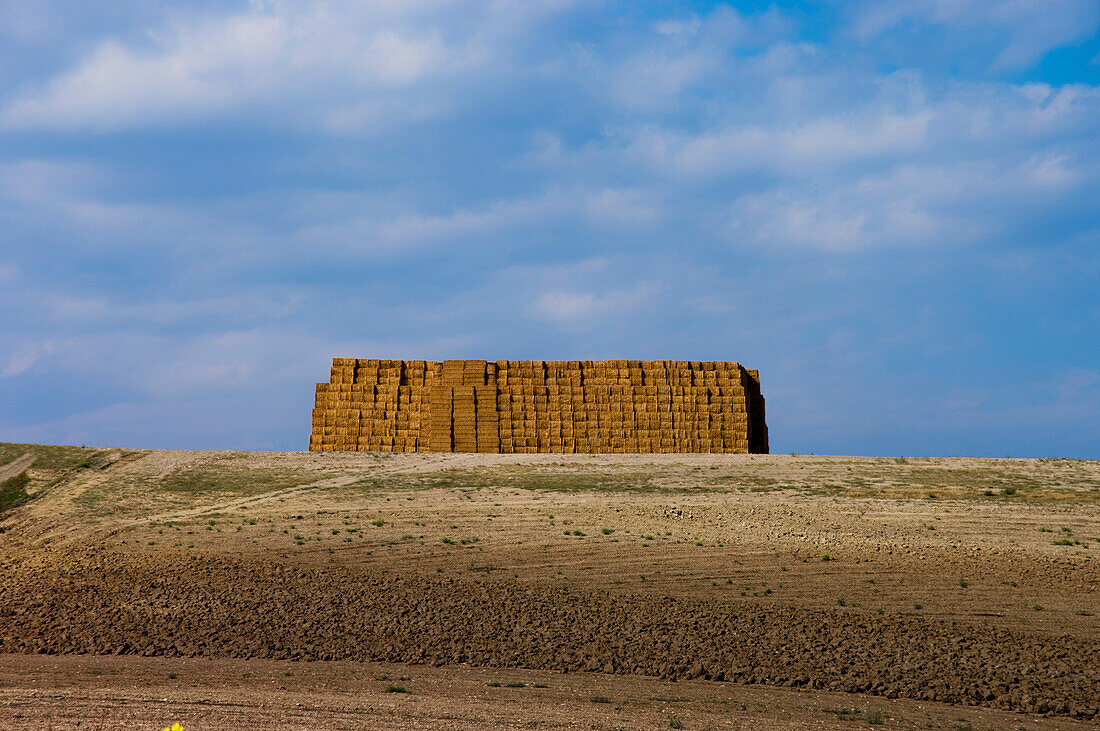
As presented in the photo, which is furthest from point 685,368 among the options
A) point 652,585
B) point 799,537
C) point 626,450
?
point 652,585

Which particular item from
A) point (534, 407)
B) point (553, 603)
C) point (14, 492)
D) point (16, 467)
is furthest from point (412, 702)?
point (534, 407)

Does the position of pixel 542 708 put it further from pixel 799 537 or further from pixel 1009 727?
pixel 799 537

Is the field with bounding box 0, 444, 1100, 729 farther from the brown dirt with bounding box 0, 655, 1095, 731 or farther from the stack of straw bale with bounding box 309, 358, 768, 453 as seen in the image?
the stack of straw bale with bounding box 309, 358, 768, 453

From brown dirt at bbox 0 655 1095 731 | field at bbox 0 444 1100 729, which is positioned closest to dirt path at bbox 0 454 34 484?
field at bbox 0 444 1100 729

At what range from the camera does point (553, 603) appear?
18531mm

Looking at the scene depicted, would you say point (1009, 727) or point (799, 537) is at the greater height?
point (799, 537)

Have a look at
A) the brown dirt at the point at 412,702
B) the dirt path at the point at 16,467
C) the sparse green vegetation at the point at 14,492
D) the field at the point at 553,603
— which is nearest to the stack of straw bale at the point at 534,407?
the field at the point at 553,603

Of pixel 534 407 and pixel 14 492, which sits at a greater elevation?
pixel 534 407

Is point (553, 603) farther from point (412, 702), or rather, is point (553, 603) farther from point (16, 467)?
point (16, 467)

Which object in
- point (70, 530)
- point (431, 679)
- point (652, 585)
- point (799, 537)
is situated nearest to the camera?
point (431, 679)

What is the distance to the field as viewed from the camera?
13781mm

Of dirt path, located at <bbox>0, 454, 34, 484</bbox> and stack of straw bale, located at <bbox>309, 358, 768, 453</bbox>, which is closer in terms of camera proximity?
dirt path, located at <bbox>0, 454, 34, 484</bbox>

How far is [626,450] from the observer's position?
4447cm

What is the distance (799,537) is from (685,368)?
2234 centimetres
